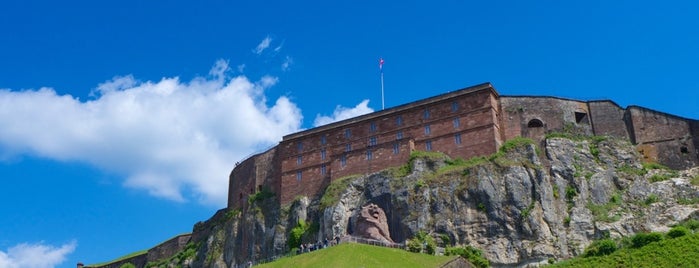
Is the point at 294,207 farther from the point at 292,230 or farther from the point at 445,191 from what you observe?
the point at 445,191

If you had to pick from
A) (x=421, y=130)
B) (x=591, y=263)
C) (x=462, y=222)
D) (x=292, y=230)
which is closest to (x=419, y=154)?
(x=421, y=130)

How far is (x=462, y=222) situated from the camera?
54.8 metres

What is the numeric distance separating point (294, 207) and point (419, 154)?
11998mm

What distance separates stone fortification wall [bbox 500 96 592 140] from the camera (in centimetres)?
6128

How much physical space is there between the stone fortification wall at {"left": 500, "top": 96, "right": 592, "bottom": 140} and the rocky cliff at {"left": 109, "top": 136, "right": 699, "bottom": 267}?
1433mm

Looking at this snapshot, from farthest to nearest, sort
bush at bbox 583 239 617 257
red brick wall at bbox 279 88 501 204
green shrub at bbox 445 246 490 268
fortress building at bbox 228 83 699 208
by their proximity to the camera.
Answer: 1. red brick wall at bbox 279 88 501 204
2. fortress building at bbox 228 83 699 208
3. green shrub at bbox 445 246 490 268
4. bush at bbox 583 239 617 257

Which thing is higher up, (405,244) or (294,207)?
(294,207)

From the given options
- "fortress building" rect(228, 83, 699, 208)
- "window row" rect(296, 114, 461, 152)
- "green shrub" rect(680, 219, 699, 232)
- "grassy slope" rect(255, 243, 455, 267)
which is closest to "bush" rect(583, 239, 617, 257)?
"green shrub" rect(680, 219, 699, 232)

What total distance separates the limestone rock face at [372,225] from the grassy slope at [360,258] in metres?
3.53

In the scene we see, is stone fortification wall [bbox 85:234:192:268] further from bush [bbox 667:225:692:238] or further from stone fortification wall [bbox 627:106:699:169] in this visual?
bush [bbox 667:225:692:238]

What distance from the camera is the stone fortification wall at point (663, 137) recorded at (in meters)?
58.2

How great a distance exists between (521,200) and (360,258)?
14820 millimetres

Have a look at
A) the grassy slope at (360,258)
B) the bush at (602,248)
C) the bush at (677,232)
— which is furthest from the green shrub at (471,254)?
the bush at (677,232)

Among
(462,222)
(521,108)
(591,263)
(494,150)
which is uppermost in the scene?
(521,108)
